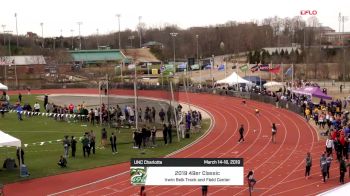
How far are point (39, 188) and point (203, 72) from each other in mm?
76340

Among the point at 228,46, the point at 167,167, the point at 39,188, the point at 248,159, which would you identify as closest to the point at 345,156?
the point at 248,159

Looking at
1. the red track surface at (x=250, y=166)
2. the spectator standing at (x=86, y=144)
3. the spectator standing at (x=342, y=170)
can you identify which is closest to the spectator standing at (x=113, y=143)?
the spectator standing at (x=86, y=144)

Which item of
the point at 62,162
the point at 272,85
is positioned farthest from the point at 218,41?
the point at 62,162

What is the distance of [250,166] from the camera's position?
22969 mm

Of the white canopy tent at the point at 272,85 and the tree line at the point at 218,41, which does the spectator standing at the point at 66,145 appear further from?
the tree line at the point at 218,41

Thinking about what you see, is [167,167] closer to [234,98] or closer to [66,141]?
[66,141]

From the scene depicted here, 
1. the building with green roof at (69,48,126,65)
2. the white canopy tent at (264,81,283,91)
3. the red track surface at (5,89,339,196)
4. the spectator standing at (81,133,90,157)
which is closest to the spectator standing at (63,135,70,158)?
the spectator standing at (81,133,90,157)

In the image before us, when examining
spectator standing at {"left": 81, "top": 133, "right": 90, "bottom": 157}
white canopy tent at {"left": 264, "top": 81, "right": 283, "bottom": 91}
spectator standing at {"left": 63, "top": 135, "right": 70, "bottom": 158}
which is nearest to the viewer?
spectator standing at {"left": 63, "top": 135, "right": 70, "bottom": 158}

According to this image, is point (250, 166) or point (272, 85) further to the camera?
point (272, 85)

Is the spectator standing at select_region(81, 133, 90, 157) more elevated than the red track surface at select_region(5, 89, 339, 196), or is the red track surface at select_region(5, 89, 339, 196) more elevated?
the spectator standing at select_region(81, 133, 90, 157)

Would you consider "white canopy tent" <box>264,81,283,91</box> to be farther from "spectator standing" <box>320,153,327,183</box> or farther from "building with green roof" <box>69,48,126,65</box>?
"building with green roof" <box>69,48,126,65</box>

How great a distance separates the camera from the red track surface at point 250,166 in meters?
19.3

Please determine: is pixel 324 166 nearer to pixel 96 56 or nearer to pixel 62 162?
pixel 62 162

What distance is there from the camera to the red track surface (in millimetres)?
19253
